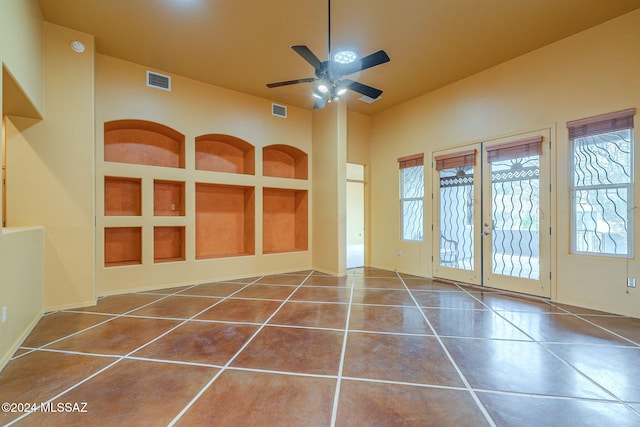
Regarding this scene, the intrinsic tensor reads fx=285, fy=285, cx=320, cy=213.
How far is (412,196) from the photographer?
596 cm

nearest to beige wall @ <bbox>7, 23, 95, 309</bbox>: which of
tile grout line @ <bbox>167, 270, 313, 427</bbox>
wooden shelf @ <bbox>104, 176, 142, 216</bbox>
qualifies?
wooden shelf @ <bbox>104, 176, 142, 216</bbox>

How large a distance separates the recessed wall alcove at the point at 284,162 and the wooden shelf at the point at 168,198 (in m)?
1.79

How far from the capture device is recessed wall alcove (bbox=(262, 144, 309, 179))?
641 centimetres

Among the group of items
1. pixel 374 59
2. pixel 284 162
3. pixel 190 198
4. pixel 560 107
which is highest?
pixel 374 59

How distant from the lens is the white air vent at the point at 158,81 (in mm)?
4703

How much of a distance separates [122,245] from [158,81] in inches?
112

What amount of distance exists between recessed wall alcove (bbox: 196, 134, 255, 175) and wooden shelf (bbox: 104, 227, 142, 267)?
1681 millimetres

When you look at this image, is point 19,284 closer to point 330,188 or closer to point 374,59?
point 374,59

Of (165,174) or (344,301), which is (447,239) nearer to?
(344,301)

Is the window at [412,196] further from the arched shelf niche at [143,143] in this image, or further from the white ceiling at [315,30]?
the arched shelf niche at [143,143]

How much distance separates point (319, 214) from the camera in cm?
623

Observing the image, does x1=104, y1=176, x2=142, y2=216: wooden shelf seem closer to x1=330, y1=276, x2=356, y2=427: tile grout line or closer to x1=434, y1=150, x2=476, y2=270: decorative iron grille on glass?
x1=330, y1=276, x2=356, y2=427: tile grout line

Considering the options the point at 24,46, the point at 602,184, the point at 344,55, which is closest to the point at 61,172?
the point at 24,46

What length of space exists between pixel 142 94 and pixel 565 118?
6.33 metres
